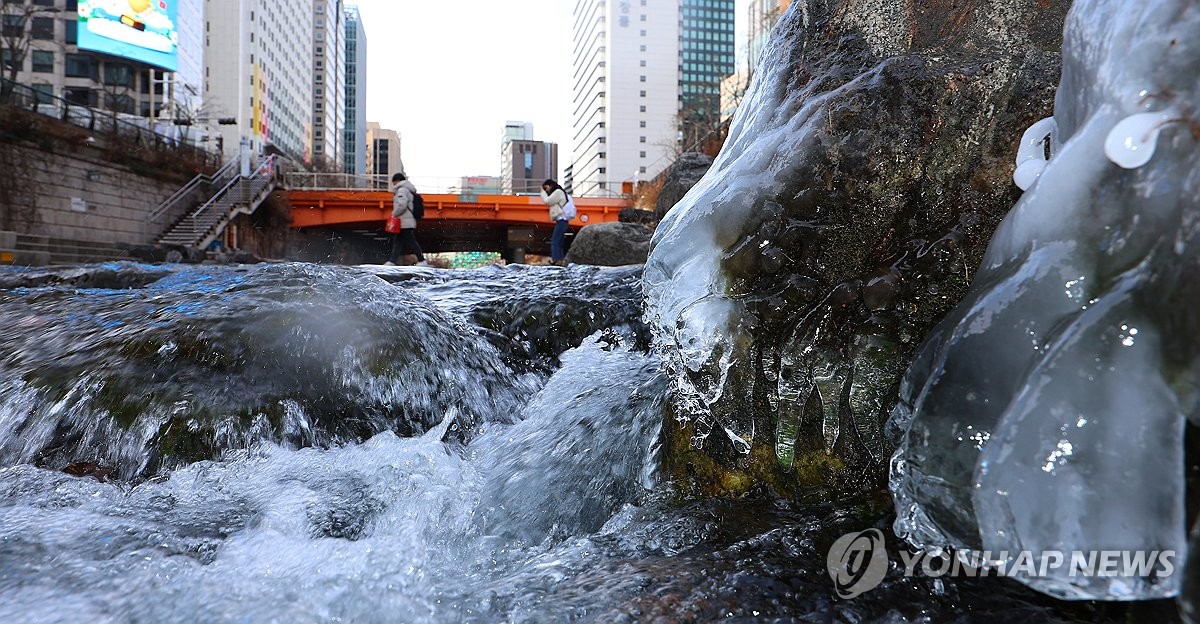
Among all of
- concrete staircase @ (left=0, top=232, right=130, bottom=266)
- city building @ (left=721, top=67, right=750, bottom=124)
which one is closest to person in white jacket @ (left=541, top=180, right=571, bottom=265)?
concrete staircase @ (left=0, top=232, right=130, bottom=266)

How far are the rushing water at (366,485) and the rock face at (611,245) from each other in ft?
31.8

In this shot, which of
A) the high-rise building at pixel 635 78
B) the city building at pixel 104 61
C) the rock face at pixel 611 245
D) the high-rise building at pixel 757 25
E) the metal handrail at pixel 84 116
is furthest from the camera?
the high-rise building at pixel 635 78

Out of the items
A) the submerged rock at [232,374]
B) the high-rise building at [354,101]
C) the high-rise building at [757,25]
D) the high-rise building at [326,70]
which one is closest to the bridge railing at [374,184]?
the high-rise building at [757,25]

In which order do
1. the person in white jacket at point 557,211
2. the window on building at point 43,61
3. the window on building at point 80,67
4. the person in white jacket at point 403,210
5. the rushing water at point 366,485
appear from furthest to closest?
the window on building at point 80,67 → the window on building at point 43,61 → the person in white jacket at point 557,211 → the person in white jacket at point 403,210 → the rushing water at point 366,485

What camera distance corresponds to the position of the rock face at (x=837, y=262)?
242cm

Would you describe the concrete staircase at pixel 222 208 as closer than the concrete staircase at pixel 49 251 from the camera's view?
No

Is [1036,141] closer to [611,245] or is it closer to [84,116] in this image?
[611,245]

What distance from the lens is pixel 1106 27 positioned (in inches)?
58.1

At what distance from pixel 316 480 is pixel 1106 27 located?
2910mm

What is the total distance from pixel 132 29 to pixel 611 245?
4975 cm

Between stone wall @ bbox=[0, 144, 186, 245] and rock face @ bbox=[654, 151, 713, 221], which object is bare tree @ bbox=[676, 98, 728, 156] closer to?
rock face @ bbox=[654, 151, 713, 221]

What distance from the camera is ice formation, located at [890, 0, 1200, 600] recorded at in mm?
1131

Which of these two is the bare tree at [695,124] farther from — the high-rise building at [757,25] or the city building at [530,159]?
the city building at [530,159]

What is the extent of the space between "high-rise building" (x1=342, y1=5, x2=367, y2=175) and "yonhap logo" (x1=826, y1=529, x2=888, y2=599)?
523ft
